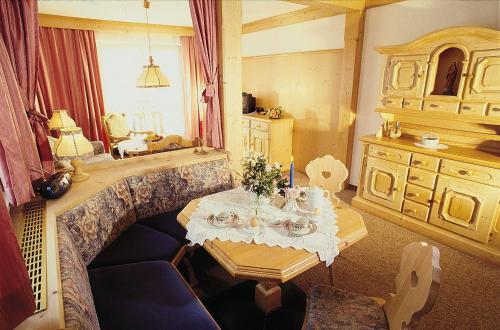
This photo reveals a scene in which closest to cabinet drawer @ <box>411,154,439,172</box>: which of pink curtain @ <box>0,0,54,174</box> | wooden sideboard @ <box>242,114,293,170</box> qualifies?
wooden sideboard @ <box>242,114,293,170</box>

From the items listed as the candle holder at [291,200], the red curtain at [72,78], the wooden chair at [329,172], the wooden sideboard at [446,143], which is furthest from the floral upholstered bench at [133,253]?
the red curtain at [72,78]

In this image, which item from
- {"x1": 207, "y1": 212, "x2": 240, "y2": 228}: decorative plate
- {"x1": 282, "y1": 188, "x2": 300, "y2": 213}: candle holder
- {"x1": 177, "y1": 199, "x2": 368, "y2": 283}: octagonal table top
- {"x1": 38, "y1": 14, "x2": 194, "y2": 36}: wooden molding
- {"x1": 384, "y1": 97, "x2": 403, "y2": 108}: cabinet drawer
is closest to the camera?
{"x1": 177, "y1": 199, "x2": 368, "y2": 283}: octagonal table top

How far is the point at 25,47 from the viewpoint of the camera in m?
1.88

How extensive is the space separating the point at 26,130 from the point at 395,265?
115 inches

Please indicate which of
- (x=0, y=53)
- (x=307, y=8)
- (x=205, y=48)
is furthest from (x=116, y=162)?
(x=307, y=8)

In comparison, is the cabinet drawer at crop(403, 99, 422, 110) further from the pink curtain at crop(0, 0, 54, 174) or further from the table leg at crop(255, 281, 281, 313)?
the pink curtain at crop(0, 0, 54, 174)

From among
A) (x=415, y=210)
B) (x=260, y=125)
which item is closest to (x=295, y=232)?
(x=415, y=210)

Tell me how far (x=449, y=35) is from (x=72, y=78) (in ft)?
17.0

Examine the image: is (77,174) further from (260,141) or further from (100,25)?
(100,25)

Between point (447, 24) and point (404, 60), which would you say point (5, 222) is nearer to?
point (404, 60)

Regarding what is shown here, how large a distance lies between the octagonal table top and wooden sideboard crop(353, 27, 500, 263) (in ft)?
4.99

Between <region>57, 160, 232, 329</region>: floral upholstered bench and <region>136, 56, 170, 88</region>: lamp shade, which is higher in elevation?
<region>136, 56, 170, 88</region>: lamp shade

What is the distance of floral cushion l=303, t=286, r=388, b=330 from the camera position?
52.0 inches

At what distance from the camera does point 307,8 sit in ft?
13.2
